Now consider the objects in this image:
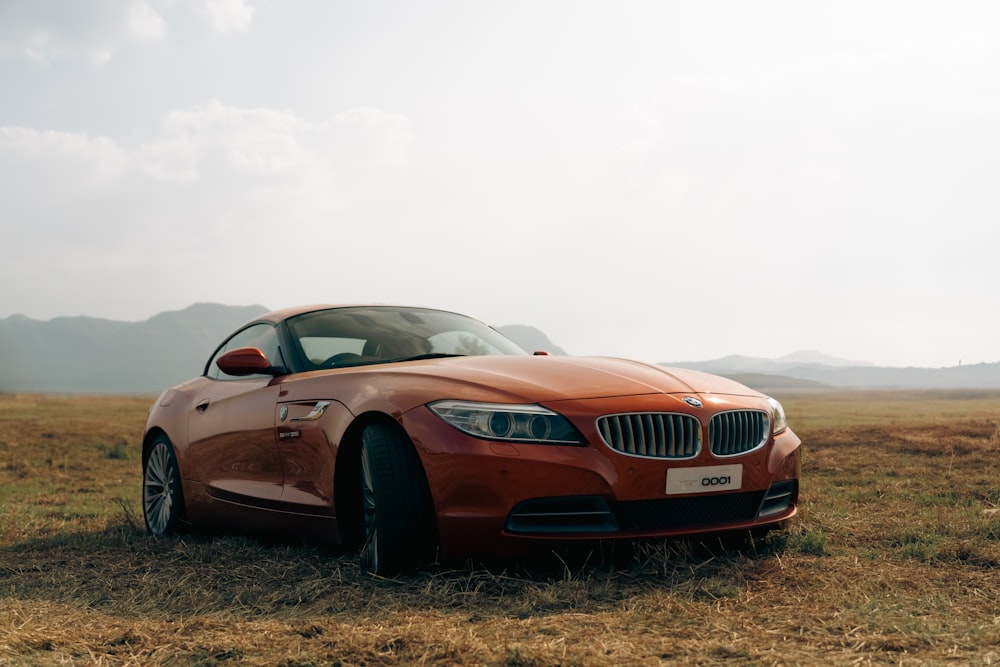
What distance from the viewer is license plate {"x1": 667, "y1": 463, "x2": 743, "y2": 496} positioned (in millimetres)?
4402

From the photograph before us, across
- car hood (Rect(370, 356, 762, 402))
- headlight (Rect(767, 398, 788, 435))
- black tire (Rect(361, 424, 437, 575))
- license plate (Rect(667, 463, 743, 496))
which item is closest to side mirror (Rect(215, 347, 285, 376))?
Answer: car hood (Rect(370, 356, 762, 402))

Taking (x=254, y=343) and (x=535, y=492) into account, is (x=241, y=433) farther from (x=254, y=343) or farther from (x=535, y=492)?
(x=535, y=492)

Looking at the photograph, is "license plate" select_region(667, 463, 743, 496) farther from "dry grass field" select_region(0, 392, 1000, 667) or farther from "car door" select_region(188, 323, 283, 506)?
"car door" select_region(188, 323, 283, 506)

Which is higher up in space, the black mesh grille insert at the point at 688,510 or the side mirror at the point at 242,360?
the side mirror at the point at 242,360

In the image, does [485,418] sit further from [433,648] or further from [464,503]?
[433,648]

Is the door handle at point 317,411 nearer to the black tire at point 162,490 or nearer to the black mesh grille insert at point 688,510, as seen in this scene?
the black mesh grille insert at point 688,510

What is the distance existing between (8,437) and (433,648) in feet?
44.8

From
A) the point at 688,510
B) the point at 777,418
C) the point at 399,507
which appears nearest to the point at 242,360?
the point at 399,507

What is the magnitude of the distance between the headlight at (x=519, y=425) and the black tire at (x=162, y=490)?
3.24m

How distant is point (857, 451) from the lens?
10281 millimetres

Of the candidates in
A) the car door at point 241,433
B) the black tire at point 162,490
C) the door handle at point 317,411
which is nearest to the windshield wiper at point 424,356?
the door handle at point 317,411

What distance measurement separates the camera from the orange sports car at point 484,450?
4.30m

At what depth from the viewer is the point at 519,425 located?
4.32 metres

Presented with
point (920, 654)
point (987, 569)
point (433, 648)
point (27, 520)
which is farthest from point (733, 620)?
point (27, 520)
